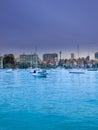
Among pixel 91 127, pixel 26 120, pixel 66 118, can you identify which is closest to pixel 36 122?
pixel 26 120

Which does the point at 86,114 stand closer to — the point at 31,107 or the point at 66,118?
the point at 66,118

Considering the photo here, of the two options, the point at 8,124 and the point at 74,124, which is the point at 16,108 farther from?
the point at 74,124

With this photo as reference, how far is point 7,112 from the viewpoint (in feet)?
72.6

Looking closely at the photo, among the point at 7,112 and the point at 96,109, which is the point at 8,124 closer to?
the point at 7,112

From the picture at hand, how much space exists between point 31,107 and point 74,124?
727cm

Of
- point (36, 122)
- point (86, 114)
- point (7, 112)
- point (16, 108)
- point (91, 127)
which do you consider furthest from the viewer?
point (16, 108)

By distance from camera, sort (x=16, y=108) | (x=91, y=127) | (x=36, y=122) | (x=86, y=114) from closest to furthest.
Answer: (x=91, y=127) < (x=36, y=122) < (x=86, y=114) < (x=16, y=108)

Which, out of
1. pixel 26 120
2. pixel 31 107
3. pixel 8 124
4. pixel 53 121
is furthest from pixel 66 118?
pixel 31 107

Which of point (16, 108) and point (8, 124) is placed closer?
point (8, 124)

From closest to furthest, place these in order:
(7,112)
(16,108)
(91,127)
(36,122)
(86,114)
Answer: (91,127)
(36,122)
(86,114)
(7,112)
(16,108)

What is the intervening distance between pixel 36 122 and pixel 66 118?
2.15 meters

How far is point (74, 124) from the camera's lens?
17.9 metres

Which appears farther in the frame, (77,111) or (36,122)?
(77,111)

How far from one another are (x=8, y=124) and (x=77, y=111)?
618 centimetres
